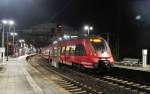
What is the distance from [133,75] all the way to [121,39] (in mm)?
40643

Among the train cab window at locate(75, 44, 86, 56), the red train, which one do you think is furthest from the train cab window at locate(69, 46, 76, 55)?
the train cab window at locate(75, 44, 86, 56)

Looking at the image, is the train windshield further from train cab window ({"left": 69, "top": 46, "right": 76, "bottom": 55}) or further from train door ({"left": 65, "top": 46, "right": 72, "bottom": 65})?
train door ({"left": 65, "top": 46, "right": 72, "bottom": 65})

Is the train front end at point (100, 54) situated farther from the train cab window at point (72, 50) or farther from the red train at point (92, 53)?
the train cab window at point (72, 50)

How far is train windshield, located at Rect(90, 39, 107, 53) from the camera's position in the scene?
2627 centimetres

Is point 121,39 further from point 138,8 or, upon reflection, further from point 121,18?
point 138,8

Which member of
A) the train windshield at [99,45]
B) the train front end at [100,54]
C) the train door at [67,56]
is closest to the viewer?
the train front end at [100,54]

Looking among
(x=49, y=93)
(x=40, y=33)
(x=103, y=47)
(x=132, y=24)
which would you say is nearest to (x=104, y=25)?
(x=132, y=24)

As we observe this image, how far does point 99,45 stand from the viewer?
87.2 feet

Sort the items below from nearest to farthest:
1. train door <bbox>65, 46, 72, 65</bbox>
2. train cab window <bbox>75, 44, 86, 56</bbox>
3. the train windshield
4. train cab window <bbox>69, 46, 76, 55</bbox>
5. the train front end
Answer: the train front end → the train windshield → train cab window <bbox>75, 44, 86, 56</bbox> → train cab window <bbox>69, 46, 76, 55</bbox> → train door <bbox>65, 46, 72, 65</bbox>

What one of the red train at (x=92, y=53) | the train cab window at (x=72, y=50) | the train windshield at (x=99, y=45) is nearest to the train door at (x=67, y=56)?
the train cab window at (x=72, y=50)

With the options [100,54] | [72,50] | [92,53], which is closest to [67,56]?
[72,50]

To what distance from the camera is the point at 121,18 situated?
65.8m

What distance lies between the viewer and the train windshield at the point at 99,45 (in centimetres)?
2627

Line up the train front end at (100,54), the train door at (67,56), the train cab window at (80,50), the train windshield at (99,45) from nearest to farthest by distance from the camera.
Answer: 1. the train front end at (100,54)
2. the train windshield at (99,45)
3. the train cab window at (80,50)
4. the train door at (67,56)
